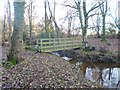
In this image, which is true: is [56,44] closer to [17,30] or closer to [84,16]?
[84,16]

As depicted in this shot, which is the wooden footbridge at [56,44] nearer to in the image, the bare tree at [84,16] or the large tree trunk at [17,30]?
the bare tree at [84,16]

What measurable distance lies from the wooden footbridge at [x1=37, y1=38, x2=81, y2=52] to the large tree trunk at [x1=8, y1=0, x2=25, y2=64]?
466 cm

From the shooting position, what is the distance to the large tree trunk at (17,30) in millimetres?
6703

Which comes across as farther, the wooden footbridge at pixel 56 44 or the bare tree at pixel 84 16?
the bare tree at pixel 84 16

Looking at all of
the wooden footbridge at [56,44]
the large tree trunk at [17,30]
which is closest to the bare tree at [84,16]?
the wooden footbridge at [56,44]

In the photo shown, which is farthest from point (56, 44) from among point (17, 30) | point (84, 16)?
point (17, 30)

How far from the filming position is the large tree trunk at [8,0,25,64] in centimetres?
670

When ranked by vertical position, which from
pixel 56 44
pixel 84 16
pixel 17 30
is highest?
pixel 84 16

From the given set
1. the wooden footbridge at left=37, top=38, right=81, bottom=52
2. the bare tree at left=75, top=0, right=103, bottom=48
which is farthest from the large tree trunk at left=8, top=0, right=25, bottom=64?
the bare tree at left=75, top=0, right=103, bottom=48

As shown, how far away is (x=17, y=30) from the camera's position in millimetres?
6812

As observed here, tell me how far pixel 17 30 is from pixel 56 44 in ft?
20.4

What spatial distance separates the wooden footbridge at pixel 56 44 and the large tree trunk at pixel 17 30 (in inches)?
183

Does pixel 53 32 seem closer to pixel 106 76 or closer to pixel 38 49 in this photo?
pixel 38 49

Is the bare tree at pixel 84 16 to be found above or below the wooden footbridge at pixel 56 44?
above
